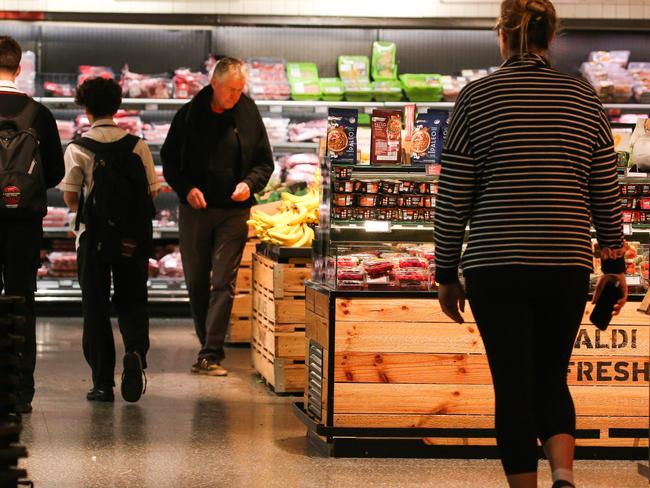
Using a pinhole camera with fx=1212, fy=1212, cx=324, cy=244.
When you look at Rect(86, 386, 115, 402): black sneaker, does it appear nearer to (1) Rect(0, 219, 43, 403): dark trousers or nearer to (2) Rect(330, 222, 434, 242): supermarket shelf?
(1) Rect(0, 219, 43, 403): dark trousers

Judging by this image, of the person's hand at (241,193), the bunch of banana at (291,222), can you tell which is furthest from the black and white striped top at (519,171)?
the person's hand at (241,193)

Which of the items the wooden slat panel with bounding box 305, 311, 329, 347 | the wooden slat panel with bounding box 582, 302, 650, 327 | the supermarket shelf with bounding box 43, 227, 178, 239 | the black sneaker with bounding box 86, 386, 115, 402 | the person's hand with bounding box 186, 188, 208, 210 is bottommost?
the black sneaker with bounding box 86, 386, 115, 402

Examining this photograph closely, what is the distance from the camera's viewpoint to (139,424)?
17.9 ft

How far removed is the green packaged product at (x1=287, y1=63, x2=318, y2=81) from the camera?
9.77 m

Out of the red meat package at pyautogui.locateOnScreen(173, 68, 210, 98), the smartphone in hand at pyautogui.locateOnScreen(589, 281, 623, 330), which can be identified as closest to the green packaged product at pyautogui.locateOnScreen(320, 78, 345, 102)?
the red meat package at pyautogui.locateOnScreen(173, 68, 210, 98)

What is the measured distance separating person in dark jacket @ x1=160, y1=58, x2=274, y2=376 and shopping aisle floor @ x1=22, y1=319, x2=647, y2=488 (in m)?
0.45

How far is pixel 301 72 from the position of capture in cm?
983

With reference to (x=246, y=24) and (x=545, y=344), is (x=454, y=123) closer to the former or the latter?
(x=545, y=344)

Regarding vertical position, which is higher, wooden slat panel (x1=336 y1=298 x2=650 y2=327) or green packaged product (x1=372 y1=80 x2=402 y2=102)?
green packaged product (x1=372 y1=80 x2=402 y2=102)

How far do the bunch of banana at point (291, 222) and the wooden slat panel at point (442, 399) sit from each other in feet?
6.03

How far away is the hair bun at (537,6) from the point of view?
341 cm

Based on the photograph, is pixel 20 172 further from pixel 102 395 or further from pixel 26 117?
pixel 102 395

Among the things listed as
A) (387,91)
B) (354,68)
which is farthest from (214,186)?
(354,68)

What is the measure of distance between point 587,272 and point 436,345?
1.55 meters
